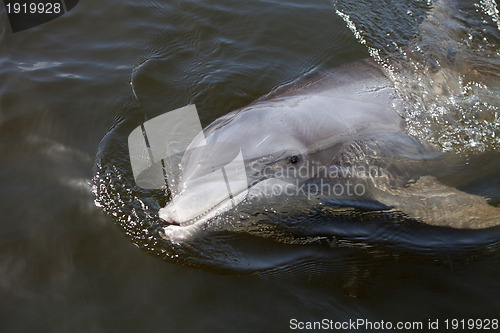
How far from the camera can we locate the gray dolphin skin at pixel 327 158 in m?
5.25

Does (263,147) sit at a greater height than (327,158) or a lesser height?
greater

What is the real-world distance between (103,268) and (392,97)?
4.51 metres

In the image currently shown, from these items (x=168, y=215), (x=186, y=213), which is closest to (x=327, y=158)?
(x=186, y=213)

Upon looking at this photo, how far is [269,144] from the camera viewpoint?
546cm

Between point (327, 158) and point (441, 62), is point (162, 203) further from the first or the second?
point (441, 62)

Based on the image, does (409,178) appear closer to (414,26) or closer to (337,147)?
(337,147)

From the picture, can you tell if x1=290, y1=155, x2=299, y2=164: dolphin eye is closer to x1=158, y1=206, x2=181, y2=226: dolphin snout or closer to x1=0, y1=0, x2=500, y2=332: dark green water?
x1=0, y1=0, x2=500, y2=332: dark green water

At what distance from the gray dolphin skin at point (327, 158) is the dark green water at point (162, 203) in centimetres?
31

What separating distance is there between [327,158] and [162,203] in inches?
84.8

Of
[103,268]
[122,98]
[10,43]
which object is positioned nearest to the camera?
[103,268]

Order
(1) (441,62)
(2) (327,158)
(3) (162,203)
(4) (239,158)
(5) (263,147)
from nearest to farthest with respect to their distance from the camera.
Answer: (4) (239,158), (5) (263,147), (3) (162,203), (2) (327,158), (1) (441,62)

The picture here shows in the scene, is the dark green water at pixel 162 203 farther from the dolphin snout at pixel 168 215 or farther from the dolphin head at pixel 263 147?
the dolphin head at pixel 263 147

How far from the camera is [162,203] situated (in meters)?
5.54

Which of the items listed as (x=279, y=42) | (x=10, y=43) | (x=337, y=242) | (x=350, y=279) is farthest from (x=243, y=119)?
(x=10, y=43)
